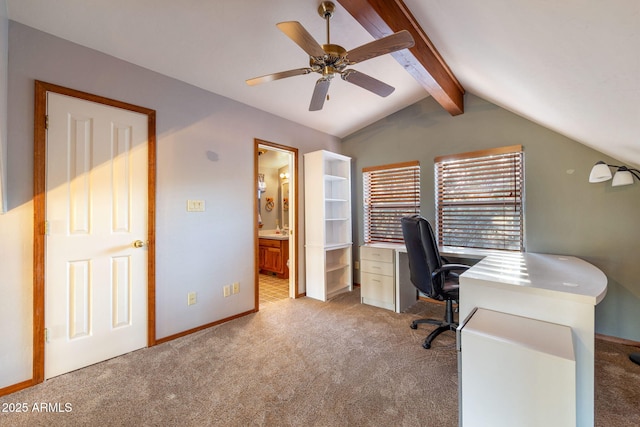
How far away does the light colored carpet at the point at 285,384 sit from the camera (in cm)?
154

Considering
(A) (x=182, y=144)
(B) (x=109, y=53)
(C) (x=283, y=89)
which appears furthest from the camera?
(C) (x=283, y=89)

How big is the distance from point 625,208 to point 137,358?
447cm

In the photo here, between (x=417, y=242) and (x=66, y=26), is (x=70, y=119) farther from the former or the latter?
(x=417, y=242)

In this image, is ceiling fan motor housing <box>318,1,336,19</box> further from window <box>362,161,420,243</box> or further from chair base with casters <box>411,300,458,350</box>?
chair base with casters <box>411,300,458,350</box>

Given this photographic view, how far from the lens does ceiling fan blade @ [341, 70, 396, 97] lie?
1.93 meters

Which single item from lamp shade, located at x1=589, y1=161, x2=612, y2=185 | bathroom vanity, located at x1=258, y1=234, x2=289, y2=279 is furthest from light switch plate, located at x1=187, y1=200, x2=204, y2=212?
lamp shade, located at x1=589, y1=161, x2=612, y2=185

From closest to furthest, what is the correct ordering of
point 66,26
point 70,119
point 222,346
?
1. point 66,26
2. point 70,119
3. point 222,346

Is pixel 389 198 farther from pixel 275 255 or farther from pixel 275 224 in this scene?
pixel 275 224

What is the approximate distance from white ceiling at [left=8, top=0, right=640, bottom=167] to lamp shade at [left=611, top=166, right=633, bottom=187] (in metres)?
0.09

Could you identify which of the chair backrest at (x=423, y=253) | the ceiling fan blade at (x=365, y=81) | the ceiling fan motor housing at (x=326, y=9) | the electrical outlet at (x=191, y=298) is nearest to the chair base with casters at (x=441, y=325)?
the chair backrest at (x=423, y=253)

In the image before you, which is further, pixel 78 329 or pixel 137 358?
pixel 137 358

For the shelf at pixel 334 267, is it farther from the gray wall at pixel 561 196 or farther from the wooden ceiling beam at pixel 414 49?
the wooden ceiling beam at pixel 414 49

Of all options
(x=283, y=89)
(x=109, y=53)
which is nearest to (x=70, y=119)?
(x=109, y=53)

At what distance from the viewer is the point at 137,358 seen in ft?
7.11
